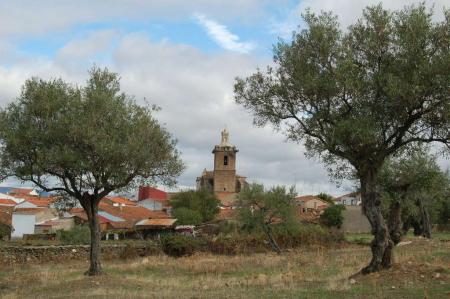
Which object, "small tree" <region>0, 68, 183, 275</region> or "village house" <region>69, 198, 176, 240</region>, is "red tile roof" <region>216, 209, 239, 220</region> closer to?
"village house" <region>69, 198, 176, 240</region>

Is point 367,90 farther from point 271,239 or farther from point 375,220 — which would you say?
point 271,239

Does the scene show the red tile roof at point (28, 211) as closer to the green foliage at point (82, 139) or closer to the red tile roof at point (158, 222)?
the red tile roof at point (158, 222)

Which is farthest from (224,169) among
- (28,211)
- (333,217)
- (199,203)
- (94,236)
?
(94,236)

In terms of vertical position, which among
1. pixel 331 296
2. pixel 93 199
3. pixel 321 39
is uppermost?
pixel 321 39

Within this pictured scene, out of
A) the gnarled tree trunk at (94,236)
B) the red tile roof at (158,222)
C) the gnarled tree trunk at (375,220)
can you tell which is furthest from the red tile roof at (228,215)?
the gnarled tree trunk at (375,220)

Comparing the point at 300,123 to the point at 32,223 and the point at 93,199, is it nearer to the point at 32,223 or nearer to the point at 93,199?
the point at 93,199

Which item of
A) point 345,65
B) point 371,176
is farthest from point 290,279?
point 345,65

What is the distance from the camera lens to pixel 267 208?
50.0 meters

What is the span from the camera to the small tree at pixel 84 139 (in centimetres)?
2278

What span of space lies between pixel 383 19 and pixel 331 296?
8.82m

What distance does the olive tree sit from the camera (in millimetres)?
16172

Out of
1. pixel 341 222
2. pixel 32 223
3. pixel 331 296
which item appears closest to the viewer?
pixel 331 296

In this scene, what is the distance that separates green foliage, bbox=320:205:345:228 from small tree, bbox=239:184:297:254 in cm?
3114

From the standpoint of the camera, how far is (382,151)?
18.0m
